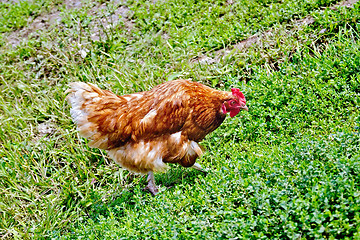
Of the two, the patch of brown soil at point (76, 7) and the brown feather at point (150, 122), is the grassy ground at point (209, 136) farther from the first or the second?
the brown feather at point (150, 122)

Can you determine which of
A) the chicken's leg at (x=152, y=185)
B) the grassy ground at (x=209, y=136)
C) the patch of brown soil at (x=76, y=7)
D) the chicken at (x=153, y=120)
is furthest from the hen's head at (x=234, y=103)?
the patch of brown soil at (x=76, y=7)

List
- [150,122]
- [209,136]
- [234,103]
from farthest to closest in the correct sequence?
1. [209,136]
2. [234,103]
3. [150,122]

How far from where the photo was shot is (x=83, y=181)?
5438mm

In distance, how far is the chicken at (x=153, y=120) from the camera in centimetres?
442

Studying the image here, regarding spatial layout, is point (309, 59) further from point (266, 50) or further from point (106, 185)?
point (106, 185)

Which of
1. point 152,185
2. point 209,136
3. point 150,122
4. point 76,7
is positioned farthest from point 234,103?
point 76,7

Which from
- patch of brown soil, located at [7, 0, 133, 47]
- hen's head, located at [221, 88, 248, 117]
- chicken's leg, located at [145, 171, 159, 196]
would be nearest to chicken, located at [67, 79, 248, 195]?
hen's head, located at [221, 88, 248, 117]

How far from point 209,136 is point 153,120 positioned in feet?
4.39

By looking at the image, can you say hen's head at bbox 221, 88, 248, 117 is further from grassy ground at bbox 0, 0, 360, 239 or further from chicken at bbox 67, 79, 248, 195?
grassy ground at bbox 0, 0, 360, 239

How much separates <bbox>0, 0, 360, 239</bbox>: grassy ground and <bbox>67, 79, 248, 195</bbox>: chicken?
0.41 m

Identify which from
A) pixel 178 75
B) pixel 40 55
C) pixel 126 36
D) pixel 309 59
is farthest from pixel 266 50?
pixel 40 55

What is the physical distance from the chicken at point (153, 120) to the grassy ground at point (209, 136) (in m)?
0.41

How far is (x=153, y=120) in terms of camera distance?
4383mm

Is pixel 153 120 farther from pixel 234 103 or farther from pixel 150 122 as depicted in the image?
pixel 234 103
